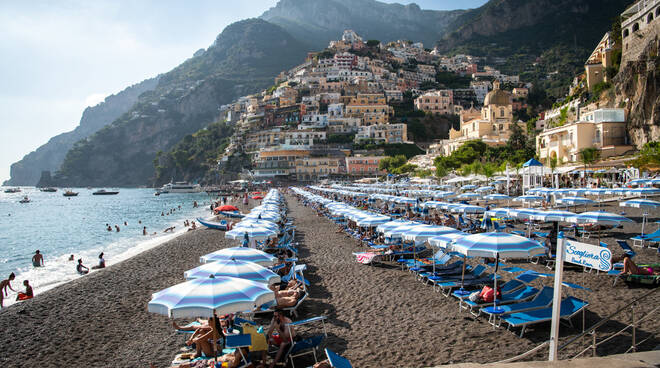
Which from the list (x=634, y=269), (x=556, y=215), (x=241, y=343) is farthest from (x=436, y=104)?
(x=241, y=343)

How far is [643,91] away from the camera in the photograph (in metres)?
30.7

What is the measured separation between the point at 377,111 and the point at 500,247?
290 ft

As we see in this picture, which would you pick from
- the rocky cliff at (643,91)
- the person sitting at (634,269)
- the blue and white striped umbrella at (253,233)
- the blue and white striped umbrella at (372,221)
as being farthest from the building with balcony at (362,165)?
the person sitting at (634,269)

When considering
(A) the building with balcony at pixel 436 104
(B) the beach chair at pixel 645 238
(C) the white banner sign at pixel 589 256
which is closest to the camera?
(C) the white banner sign at pixel 589 256

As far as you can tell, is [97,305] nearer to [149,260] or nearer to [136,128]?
[149,260]

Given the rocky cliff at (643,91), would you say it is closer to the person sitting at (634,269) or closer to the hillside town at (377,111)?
the hillside town at (377,111)

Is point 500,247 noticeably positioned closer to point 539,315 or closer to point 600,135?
point 539,315

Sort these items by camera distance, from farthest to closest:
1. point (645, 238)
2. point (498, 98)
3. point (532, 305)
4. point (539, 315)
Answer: point (498, 98), point (645, 238), point (532, 305), point (539, 315)

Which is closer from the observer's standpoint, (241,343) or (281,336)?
(241,343)

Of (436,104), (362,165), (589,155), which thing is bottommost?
(589,155)

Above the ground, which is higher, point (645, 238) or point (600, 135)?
point (600, 135)

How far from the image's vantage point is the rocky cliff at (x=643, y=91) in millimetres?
29734

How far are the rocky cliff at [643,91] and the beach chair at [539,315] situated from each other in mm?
31239

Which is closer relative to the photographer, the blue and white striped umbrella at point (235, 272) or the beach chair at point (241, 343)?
the beach chair at point (241, 343)
